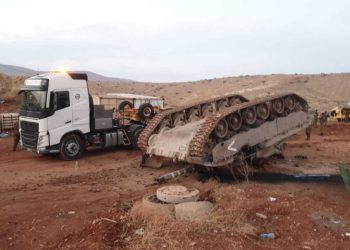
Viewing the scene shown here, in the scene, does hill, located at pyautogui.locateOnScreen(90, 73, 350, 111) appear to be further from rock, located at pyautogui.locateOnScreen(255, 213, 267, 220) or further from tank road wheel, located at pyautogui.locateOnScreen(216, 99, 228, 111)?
rock, located at pyautogui.locateOnScreen(255, 213, 267, 220)

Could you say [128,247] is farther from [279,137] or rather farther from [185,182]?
[279,137]

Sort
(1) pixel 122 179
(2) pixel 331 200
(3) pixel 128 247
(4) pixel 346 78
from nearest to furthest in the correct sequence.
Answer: (3) pixel 128 247 → (2) pixel 331 200 → (1) pixel 122 179 → (4) pixel 346 78

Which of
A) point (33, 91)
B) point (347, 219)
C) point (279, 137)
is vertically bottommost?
point (347, 219)

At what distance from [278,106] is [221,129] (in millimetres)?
3096

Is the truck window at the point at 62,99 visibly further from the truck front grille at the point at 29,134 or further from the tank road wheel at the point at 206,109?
the tank road wheel at the point at 206,109

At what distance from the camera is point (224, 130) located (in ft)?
37.0

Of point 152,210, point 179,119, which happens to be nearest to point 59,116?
point 179,119

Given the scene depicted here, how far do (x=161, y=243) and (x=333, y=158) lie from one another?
10.7m

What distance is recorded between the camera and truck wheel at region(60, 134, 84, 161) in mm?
14719

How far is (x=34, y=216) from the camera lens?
27.6 feet

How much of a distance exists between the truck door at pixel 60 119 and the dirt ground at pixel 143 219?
112cm

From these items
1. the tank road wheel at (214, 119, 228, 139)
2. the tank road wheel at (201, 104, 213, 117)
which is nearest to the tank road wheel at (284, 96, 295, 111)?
the tank road wheel at (201, 104, 213, 117)

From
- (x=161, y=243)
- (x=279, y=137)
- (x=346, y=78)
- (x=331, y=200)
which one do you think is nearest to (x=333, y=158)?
(x=279, y=137)

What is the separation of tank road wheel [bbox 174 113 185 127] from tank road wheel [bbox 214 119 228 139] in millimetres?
2033
